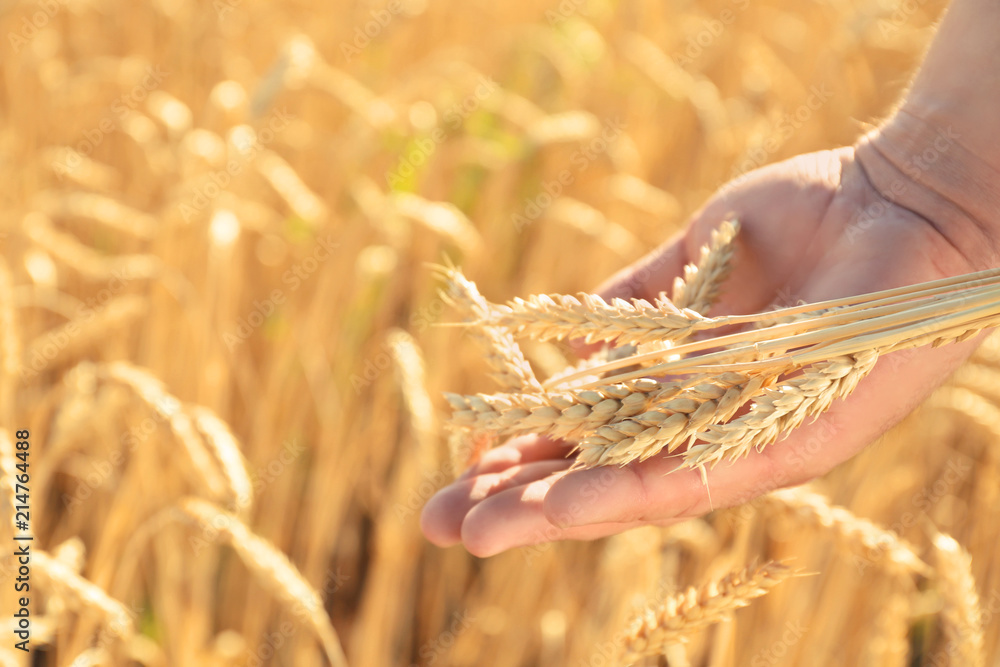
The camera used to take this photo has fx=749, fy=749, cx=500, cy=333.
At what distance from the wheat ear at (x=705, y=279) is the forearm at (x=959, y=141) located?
33 centimetres

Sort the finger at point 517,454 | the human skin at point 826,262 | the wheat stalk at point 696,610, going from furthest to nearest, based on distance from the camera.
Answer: the finger at point 517,454 < the human skin at point 826,262 < the wheat stalk at point 696,610

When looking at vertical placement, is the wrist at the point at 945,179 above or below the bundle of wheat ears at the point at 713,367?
below

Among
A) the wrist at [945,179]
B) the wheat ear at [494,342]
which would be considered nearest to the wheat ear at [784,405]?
the wheat ear at [494,342]

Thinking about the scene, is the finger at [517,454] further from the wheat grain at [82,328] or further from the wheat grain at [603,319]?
the wheat grain at [82,328]

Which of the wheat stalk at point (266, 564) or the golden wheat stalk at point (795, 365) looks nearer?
the golden wheat stalk at point (795, 365)

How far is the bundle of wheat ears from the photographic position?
663mm

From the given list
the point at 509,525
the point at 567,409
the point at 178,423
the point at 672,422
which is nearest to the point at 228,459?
the point at 178,423

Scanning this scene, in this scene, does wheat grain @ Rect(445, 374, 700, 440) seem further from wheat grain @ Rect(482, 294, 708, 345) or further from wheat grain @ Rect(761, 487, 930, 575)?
wheat grain @ Rect(761, 487, 930, 575)

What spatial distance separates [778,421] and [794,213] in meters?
0.60

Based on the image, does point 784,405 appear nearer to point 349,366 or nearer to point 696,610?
point 696,610

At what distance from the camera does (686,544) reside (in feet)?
5.34

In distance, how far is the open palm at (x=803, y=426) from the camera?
2.91 feet

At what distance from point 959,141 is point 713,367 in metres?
0.71

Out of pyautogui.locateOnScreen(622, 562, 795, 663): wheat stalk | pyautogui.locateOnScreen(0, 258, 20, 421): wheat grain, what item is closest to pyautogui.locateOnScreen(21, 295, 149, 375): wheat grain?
pyautogui.locateOnScreen(0, 258, 20, 421): wheat grain
